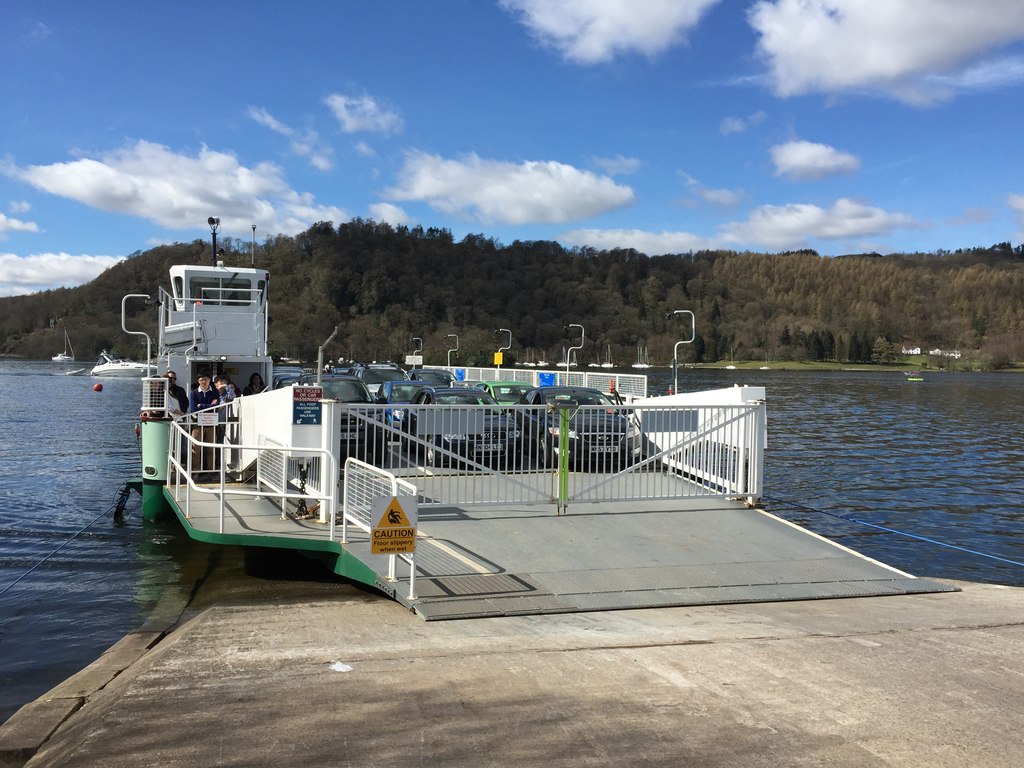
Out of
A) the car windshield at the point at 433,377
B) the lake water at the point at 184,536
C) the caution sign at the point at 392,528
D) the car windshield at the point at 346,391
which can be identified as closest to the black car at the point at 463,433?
the lake water at the point at 184,536

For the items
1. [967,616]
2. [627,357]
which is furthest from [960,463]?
[627,357]

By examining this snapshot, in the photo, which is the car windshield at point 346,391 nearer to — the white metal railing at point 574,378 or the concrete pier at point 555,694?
the white metal railing at point 574,378

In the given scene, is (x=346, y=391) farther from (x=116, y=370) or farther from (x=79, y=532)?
(x=116, y=370)

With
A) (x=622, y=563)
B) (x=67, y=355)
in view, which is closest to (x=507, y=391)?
(x=622, y=563)

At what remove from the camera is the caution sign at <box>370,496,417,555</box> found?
25.3ft

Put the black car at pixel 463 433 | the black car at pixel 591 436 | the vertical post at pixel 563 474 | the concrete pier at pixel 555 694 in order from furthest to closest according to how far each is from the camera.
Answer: the black car at pixel 591 436 < the black car at pixel 463 433 < the vertical post at pixel 563 474 < the concrete pier at pixel 555 694

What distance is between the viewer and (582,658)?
6.38 meters

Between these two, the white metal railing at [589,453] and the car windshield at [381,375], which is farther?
the car windshield at [381,375]

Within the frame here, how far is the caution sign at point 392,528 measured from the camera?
7711 mm

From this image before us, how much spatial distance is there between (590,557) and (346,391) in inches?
446

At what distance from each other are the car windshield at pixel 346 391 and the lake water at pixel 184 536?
489 centimetres

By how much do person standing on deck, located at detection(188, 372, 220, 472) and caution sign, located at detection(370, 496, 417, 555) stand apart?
21.6 feet

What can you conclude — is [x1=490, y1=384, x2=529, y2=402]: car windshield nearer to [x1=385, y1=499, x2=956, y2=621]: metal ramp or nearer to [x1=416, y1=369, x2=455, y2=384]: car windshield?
[x1=416, y1=369, x2=455, y2=384]: car windshield

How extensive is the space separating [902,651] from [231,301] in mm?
17363
